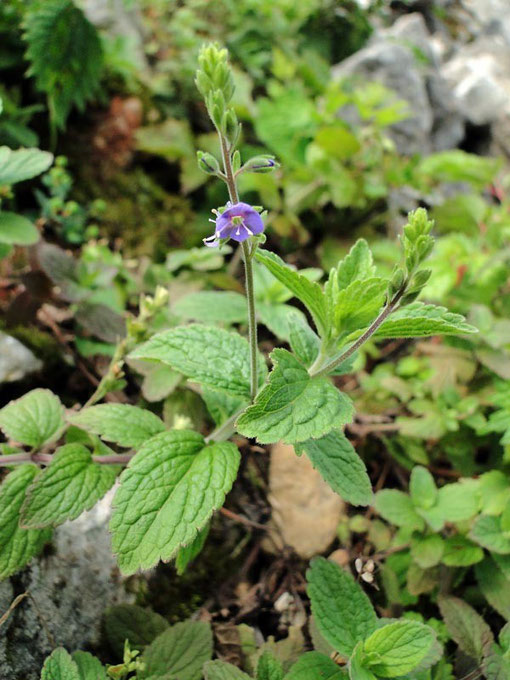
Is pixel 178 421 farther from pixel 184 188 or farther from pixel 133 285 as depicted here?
pixel 184 188

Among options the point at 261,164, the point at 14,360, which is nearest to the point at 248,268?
the point at 261,164

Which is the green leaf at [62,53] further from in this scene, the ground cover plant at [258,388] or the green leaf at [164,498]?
the green leaf at [164,498]

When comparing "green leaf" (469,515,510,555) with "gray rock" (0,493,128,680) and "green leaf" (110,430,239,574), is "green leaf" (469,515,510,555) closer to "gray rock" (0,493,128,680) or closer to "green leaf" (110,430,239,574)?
"green leaf" (110,430,239,574)

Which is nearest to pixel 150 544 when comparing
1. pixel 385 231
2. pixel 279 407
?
pixel 279 407

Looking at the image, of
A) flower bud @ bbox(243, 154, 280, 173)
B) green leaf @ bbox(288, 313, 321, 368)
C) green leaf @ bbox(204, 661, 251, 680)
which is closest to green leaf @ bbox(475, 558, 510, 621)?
green leaf @ bbox(204, 661, 251, 680)

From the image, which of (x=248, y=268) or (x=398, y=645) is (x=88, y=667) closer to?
(x=398, y=645)
